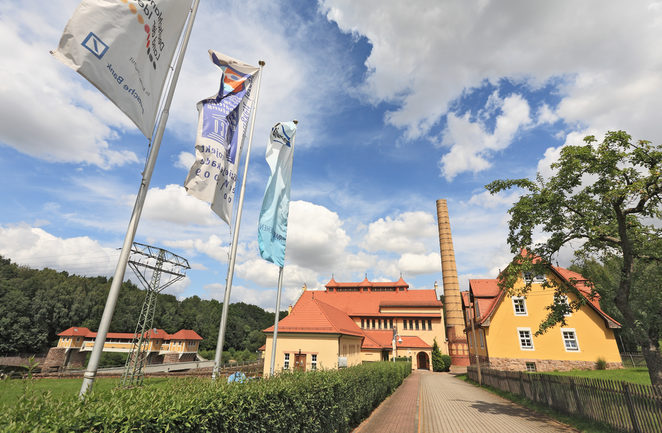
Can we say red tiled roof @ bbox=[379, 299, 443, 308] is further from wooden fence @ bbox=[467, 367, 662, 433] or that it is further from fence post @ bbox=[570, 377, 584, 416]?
fence post @ bbox=[570, 377, 584, 416]

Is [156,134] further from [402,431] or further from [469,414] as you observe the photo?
[469,414]

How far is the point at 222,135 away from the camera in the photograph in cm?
772

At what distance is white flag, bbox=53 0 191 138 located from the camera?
4.06 metres

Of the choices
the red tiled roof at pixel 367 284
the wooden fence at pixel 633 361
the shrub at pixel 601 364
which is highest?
the red tiled roof at pixel 367 284

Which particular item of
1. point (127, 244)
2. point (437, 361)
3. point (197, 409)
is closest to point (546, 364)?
point (437, 361)

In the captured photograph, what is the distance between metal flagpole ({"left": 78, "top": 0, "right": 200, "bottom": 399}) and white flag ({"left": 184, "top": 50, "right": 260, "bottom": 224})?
4.04ft

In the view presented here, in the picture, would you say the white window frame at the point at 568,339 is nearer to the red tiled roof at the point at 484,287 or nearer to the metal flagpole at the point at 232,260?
the red tiled roof at the point at 484,287

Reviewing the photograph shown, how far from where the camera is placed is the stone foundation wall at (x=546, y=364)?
82.7ft

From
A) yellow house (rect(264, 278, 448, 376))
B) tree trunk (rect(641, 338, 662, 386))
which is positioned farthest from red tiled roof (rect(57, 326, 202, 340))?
tree trunk (rect(641, 338, 662, 386))

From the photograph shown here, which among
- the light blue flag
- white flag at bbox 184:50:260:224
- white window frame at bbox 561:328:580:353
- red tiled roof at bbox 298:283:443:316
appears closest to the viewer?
white flag at bbox 184:50:260:224

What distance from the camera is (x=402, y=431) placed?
1095cm

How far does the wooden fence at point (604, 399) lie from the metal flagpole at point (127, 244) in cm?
1411

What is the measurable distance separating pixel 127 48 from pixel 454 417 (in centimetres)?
1734

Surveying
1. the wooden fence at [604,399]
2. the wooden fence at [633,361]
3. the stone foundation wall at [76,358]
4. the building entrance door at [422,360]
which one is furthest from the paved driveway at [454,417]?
the stone foundation wall at [76,358]
